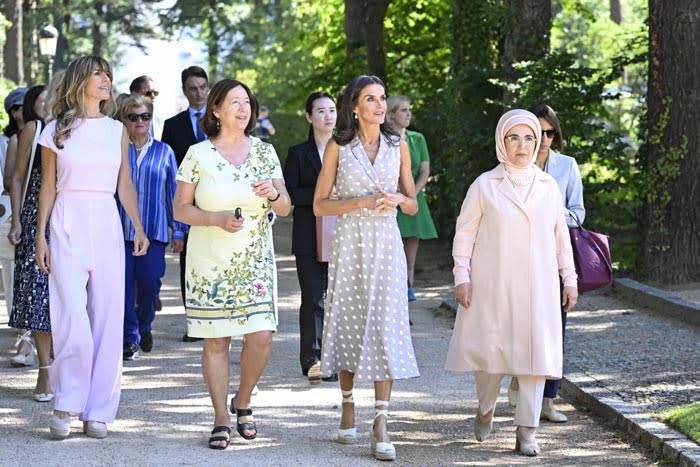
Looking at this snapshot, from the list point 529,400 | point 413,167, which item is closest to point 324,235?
point 529,400

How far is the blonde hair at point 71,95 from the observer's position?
27.0 ft

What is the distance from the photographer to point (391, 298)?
787 centimetres

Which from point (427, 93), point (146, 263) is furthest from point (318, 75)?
point (146, 263)

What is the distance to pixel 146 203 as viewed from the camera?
11.4 metres

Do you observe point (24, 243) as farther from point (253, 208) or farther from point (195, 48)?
point (195, 48)

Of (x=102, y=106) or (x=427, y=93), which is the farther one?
(x=427, y=93)

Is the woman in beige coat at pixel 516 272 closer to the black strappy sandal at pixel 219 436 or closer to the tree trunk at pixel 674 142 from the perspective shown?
the black strappy sandal at pixel 219 436

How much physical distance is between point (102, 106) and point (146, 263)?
10.1 feet

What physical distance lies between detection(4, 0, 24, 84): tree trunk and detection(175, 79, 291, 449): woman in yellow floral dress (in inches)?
1029

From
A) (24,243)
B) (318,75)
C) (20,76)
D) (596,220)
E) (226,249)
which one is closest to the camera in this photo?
(226,249)

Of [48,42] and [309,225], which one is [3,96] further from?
[309,225]

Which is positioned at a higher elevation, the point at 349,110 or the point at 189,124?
the point at 189,124

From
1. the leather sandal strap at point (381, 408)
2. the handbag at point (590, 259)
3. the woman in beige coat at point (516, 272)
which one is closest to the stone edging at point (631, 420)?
Answer: the woman in beige coat at point (516, 272)

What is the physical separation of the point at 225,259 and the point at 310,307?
259 centimetres
